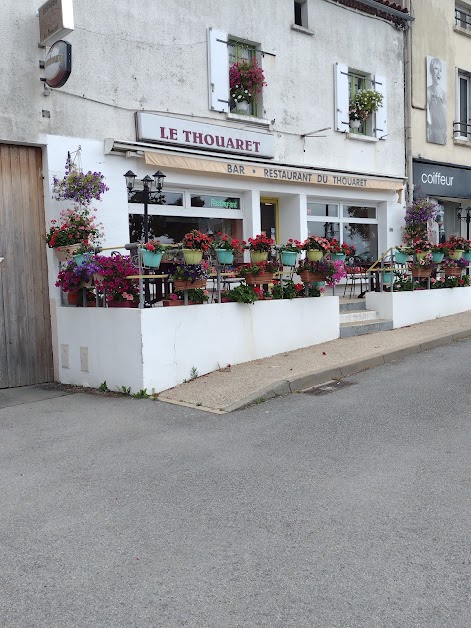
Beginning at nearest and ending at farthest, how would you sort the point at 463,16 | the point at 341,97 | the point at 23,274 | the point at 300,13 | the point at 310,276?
1. the point at 23,274
2. the point at 310,276
3. the point at 300,13
4. the point at 341,97
5. the point at 463,16

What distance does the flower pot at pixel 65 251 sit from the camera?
832 cm

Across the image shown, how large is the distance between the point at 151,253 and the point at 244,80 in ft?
17.2

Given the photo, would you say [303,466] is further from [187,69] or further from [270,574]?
[187,69]

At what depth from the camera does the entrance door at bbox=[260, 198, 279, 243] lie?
491 inches

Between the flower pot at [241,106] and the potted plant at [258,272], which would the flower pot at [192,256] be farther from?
the flower pot at [241,106]

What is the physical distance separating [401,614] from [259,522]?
3.92 ft

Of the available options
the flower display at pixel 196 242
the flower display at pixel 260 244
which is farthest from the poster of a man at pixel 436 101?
the flower display at pixel 196 242

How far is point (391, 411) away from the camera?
20.7 ft

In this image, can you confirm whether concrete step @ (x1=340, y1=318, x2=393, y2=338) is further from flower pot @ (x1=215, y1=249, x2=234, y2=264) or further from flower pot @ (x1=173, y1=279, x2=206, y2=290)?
flower pot @ (x1=173, y1=279, x2=206, y2=290)

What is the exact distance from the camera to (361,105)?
13344 mm

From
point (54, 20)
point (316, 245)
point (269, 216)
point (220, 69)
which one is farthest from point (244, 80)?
point (54, 20)

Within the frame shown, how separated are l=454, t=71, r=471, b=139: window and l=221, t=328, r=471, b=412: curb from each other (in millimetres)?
8031

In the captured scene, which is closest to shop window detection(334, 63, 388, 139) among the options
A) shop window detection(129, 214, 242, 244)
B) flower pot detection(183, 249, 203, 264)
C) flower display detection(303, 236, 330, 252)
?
shop window detection(129, 214, 242, 244)

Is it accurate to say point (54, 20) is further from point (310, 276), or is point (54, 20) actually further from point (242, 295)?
point (310, 276)
